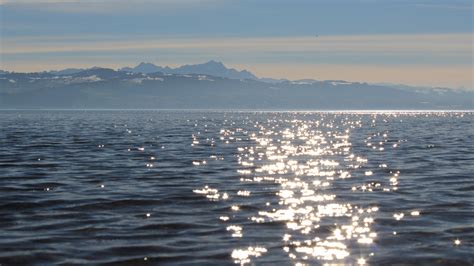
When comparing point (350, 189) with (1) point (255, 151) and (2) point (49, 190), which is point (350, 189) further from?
(1) point (255, 151)

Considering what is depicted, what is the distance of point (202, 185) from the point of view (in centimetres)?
3027

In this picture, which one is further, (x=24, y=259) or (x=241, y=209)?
(x=241, y=209)

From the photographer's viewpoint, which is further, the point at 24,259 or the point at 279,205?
the point at 279,205

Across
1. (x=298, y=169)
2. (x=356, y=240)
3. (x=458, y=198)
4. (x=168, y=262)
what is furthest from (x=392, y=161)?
(x=168, y=262)

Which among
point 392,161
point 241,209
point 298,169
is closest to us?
point 241,209

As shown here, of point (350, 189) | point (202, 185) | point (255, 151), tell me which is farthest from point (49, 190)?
point (255, 151)

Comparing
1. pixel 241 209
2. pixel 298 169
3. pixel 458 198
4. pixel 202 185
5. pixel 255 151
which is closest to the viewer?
pixel 241 209

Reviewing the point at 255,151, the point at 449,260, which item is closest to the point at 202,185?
the point at 449,260

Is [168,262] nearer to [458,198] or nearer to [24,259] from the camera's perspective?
[24,259]

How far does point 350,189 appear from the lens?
2919 cm

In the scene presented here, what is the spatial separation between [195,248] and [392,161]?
27944 millimetres

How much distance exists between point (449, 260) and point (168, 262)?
597 centimetres

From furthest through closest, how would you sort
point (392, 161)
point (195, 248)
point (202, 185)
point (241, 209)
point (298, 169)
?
1. point (392, 161)
2. point (298, 169)
3. point (202, 185)
4. point (241, 209)
5. point (195, 248)

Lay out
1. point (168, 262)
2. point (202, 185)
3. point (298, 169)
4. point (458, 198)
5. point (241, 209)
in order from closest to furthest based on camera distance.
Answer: point (168, 262) → point (241, 209) → point (458, 198) → point (202, 185) → point (298, 169)
